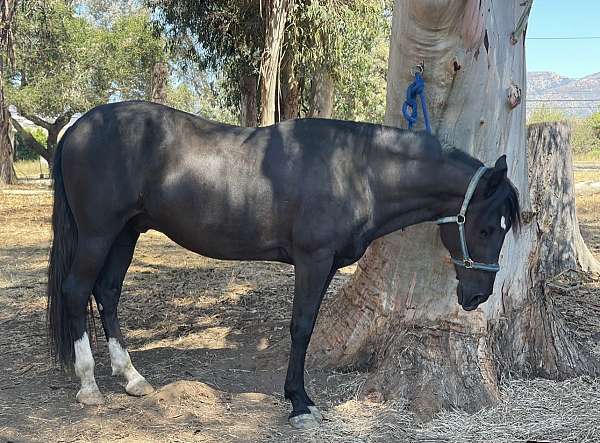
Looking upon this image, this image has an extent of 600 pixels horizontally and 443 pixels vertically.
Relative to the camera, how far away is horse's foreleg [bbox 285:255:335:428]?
150 inches

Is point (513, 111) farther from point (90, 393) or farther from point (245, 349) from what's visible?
point (90, 393)

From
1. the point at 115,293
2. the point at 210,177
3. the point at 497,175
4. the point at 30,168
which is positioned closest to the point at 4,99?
the point at 115,293

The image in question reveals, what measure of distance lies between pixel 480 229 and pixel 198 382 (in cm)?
207

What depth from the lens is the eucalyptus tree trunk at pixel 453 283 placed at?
4.04 metres

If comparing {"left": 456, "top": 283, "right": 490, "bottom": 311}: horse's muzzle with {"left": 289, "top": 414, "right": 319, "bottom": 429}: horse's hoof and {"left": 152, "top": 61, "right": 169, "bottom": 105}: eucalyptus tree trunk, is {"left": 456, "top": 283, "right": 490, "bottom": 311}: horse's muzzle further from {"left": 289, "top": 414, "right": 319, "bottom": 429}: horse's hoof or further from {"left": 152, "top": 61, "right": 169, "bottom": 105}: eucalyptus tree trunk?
{"left": 152, "top": 61, "right": 169, "bottom": 105}: eucalyptus tree trunk

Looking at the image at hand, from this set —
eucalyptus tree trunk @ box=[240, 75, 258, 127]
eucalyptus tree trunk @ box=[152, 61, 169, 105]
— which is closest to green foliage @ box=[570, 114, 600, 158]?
eucalyptus tree trunk @ box=[152, 61, 169, 105]

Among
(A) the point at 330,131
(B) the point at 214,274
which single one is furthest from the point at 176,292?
(A) the point at 330,131

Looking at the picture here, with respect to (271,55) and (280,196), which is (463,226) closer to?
(280,196)

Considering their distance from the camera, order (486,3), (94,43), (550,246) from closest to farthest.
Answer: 1. (486,3)
2. (550,246)
3. (94,43)

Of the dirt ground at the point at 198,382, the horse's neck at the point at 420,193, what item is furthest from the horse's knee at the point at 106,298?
the horse's neck at the point at 420,193

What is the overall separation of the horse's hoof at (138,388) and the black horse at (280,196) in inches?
8.6

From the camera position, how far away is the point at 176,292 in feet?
23.7

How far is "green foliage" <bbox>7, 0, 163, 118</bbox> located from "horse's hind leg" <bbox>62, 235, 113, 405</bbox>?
954 inches

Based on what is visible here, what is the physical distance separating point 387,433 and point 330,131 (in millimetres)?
1822
